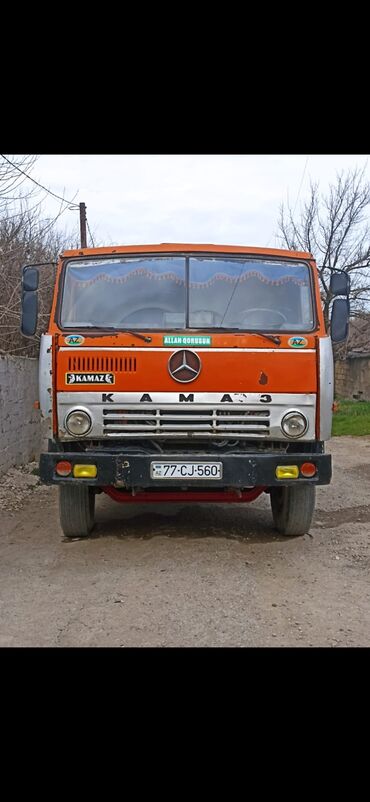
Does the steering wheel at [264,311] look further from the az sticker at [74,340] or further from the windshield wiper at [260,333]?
the az sticker at [74,340]

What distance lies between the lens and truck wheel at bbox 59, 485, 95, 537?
604 centimetres

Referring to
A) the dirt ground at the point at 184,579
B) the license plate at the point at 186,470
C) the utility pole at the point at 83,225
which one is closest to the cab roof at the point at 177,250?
the license plate at the point at 186,470

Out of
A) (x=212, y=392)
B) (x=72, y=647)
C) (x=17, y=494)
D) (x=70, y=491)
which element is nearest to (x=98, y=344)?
(x=212, y=392)

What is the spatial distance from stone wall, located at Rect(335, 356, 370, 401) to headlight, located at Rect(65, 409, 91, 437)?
2482 cm

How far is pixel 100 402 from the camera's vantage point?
5.54 meters

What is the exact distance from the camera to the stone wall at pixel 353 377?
29869 millimetres

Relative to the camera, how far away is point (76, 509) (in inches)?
242

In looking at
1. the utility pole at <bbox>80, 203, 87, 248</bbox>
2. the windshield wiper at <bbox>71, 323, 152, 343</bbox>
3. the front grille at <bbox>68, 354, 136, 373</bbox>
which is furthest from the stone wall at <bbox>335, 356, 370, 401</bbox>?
the front grille at <bbox>68, 354, 136, 373</bbox>

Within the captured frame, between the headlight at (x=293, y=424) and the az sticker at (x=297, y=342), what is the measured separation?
53 centimetres

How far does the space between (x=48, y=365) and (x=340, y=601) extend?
2775 mm

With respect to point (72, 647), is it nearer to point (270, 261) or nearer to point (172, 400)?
point (172, 400)

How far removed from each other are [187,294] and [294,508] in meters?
2.04

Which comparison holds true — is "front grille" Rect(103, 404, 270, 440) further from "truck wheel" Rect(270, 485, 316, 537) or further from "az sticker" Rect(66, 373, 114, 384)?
"truck wheel" Rect(270, 485, 316, 537)

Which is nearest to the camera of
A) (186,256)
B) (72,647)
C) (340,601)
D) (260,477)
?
(72,647)
